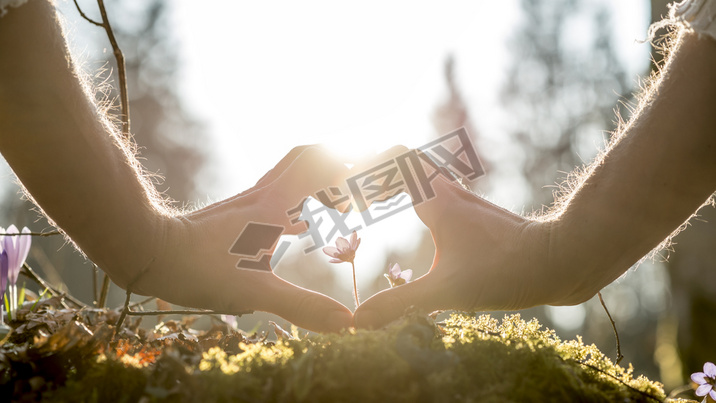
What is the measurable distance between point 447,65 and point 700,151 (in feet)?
58.4

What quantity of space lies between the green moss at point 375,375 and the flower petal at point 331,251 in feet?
2.57

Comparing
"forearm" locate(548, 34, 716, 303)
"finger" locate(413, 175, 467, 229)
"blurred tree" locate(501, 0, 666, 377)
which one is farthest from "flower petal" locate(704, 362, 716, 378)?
"blurred tree" locate(501, 0, 666, 377)

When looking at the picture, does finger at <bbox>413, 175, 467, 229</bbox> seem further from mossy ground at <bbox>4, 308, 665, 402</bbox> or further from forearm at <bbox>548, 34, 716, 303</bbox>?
mossy ground at <bbox>4, 308, 665, 402</bbox>

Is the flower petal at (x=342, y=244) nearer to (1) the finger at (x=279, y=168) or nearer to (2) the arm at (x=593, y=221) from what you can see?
(2) the arm at (x=593, y=221)

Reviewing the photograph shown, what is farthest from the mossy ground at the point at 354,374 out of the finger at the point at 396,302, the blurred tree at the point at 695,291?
the blurred tree at the point at 695,291

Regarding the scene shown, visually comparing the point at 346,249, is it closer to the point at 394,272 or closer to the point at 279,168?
the point at 394,272

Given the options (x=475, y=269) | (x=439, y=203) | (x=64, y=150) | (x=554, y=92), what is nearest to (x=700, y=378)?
(x=475, y=269)

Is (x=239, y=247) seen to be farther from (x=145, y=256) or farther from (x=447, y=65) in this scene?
(x=447, y=65)

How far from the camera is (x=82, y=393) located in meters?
1.12

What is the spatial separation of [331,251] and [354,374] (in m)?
1.16

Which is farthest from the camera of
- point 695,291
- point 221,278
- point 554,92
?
point 554,92

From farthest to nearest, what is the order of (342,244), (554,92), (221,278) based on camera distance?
(554,92) → (342,244) → (221,278)

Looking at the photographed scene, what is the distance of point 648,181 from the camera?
1.69m

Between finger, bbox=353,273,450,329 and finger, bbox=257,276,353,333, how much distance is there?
0.08 meters
